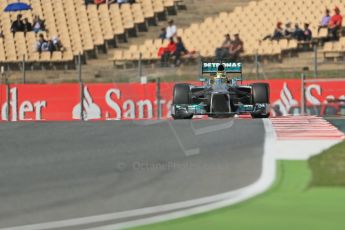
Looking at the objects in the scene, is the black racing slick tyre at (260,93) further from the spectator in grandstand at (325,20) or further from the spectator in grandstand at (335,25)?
the spectator in grandstand at (325,20)

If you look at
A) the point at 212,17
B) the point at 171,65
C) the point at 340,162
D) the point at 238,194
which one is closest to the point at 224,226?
the point at 238,194

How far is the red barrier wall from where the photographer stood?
861 inches

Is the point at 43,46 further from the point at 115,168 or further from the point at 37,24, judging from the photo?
the point at 115,168

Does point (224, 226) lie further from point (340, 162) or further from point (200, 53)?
point (200, 53)

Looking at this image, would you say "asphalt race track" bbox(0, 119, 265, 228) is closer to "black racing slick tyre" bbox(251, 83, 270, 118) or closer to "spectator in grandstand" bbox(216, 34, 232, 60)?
"black racing slick tyre" bbox(251, 83, 270, 118)

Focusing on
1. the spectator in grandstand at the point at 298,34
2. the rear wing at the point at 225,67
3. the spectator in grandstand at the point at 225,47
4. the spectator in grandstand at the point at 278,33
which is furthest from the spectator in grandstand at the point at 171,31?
the rear wing at the point at 225,67

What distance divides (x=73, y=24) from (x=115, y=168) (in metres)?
21.7

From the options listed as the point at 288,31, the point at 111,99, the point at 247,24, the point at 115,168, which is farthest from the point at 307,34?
the point at 115,168

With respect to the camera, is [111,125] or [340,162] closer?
[340,162]

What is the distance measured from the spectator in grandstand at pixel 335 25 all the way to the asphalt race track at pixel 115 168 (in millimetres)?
12583

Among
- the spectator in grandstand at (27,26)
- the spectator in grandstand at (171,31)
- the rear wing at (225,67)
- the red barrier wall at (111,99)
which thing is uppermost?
the spectator in grandstand at (27,26)

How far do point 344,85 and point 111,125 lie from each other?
27.3 ft

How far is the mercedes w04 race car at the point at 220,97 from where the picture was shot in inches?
677

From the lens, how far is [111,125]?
15.2m
